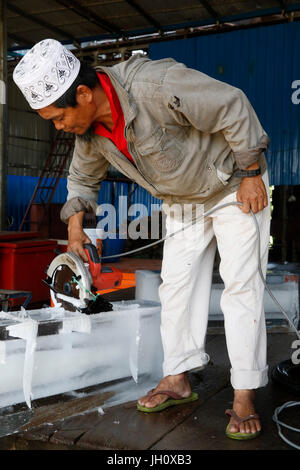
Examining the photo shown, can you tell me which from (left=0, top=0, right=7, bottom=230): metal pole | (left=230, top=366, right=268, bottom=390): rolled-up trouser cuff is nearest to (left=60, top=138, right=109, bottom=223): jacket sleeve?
(left=230, top=366, right=268, bottom=390): rolled-up trouser cuff

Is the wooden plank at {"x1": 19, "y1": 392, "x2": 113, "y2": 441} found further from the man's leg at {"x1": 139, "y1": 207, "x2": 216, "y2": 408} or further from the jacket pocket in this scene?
the jacket pocket

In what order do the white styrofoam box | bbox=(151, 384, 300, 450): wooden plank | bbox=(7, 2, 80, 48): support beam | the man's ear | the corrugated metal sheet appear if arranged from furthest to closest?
the corrugated metal sheet, bbox=(7, 2, 80, 48): support beam, the white styrofoam box, the man's ear, bbox=(151, 384, 300, 450): wooden plank

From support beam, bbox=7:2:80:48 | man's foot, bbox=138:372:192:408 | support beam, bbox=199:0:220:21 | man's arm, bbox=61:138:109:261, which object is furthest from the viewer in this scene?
support beam, bbox=7:2:80:48

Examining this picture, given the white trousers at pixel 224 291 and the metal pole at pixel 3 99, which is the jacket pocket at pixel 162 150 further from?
the metal pole at pixel 3 99

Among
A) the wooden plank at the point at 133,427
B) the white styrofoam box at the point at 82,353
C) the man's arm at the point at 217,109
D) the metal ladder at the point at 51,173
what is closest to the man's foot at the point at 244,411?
the wooden plank at the point at 133,427

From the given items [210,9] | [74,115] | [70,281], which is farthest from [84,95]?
[210,9]

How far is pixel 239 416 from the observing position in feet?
6.21

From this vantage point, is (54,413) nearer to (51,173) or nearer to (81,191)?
(81,191)

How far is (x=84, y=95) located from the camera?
1.90m

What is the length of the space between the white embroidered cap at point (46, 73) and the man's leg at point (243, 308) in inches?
31.9

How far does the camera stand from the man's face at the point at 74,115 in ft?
6.25

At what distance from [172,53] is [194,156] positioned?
6397 mm

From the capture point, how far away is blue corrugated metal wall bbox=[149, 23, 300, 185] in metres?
7.02
